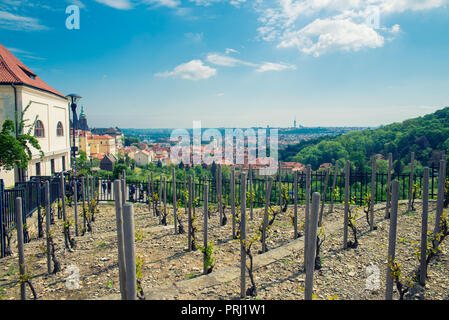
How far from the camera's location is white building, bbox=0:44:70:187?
16.2 meters

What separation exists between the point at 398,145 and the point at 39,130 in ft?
108

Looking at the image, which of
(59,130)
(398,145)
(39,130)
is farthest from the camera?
(398,145)

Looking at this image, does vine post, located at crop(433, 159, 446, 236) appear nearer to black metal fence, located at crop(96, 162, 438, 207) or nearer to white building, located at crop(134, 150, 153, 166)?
black metal fence, located at crop(96, 162, 438, 207)

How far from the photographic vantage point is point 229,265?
5.46 metres

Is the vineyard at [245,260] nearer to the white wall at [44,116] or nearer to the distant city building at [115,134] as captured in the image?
the white wall at [44,116]

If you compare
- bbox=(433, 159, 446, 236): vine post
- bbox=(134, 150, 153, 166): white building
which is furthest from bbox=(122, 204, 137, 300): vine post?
bbox=(134, 150, 153, 166): white building

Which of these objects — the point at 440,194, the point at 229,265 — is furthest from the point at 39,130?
the point at 440,194

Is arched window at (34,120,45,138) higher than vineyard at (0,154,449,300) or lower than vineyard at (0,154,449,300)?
higher

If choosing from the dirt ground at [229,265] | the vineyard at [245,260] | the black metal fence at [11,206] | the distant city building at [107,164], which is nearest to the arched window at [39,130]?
the black metal fence at [11,206]

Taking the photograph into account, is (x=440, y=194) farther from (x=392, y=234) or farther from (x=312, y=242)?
(x=312, y=242)

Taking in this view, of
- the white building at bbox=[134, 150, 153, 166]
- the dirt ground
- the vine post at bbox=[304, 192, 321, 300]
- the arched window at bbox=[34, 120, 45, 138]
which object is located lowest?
the white building at bbox=[134, 150, 153, 166]
